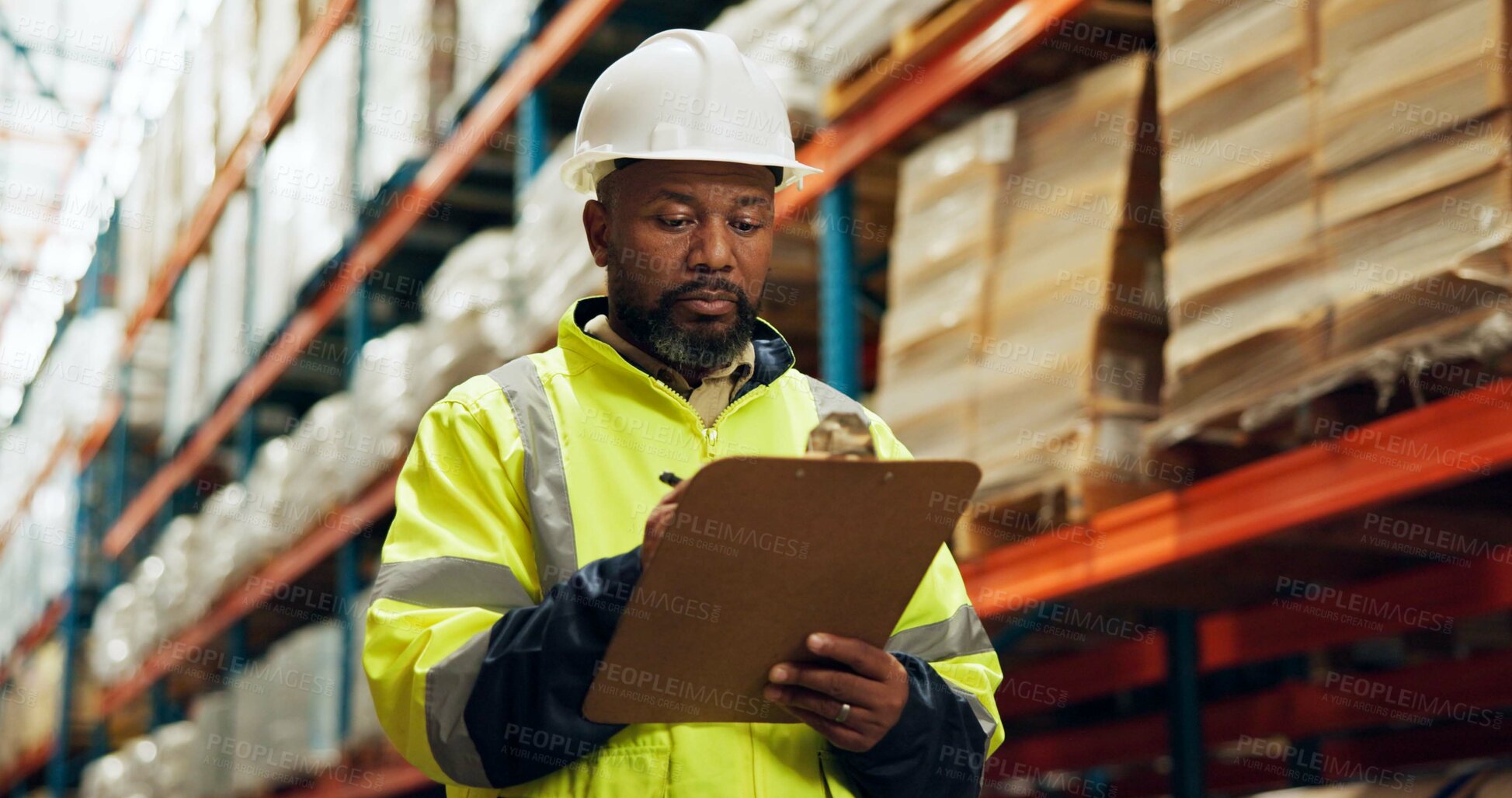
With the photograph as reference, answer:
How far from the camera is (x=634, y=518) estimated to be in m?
1.60

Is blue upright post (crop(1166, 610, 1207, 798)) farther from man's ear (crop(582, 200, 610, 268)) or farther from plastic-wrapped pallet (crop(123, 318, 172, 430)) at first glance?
plastic-wrapped pallet (crop(123, 318, 172, 430))

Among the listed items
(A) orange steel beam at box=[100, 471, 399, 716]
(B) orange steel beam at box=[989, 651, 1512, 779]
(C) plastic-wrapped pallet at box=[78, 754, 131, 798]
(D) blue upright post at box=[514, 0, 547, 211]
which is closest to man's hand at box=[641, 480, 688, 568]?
(B) orange steel beam at box=[989, 651, 1512, 779]

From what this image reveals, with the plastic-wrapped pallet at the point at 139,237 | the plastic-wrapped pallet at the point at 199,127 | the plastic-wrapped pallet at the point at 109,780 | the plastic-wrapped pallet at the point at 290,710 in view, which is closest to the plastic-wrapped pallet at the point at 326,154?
the plastic-wrapped pallet at the point at 290,710

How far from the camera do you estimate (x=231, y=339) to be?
27.5ft

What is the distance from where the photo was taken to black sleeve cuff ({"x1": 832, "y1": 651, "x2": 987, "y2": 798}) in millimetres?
1482

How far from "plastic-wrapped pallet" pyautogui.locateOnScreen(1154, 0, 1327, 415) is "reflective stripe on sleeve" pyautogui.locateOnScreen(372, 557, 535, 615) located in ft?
4.92

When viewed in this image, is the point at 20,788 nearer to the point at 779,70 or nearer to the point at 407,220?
the point at 407,220

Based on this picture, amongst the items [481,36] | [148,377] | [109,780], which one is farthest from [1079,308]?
[148,377]

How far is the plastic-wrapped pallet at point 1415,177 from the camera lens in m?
2.17

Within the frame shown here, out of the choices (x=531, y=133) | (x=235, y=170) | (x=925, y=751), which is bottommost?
(x=925, y=751)

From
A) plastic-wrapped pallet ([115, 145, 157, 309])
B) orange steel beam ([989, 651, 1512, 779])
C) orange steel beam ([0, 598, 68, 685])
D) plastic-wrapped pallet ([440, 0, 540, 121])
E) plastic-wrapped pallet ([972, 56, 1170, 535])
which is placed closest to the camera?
plastic-wrapped pallet ([972, 56, 1170, 535])

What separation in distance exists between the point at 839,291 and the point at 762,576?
96.5 inches

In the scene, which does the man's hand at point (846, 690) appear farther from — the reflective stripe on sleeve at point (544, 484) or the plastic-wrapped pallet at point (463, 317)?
the plastic-wrapped pallet at point (463, 317)

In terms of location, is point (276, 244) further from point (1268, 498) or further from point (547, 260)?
point (1268, 498)
